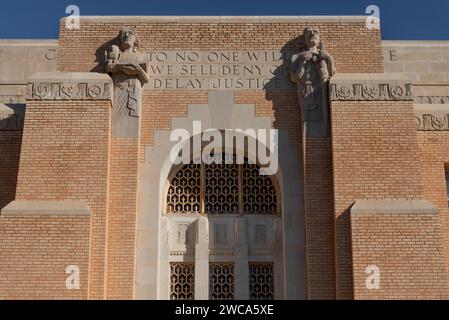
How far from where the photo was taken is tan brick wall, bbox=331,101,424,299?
16688 millimetres

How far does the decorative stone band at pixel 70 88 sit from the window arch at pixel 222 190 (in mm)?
2460

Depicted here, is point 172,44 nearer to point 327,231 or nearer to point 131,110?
point 131,110

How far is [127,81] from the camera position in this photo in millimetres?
18062

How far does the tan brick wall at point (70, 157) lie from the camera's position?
16.9 m

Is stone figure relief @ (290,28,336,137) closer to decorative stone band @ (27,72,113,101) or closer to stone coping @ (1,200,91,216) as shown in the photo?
decorative stone band @ (27,72,113,101)

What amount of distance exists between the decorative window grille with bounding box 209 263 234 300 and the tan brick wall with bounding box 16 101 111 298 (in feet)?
8.04

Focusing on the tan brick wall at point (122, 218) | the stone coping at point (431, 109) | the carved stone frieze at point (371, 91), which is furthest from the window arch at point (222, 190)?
the stone coping at point (431, 109)

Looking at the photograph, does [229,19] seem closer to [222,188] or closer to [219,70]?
[219,70]

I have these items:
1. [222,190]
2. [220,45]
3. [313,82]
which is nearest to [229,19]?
[220,45]

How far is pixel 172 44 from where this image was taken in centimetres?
1873

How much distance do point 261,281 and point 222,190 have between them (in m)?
2.23

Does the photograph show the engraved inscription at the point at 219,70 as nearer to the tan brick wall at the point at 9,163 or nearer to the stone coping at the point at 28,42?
the tan brick wall at the point at 9,163

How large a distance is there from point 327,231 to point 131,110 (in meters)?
5.05

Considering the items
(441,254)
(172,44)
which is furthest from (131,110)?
(441,254)
